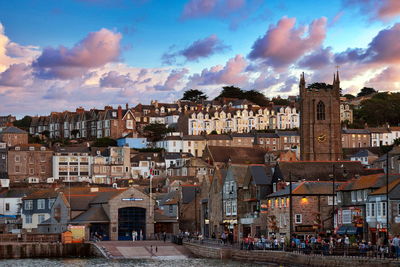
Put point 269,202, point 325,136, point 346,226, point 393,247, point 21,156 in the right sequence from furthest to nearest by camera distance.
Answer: point 21,156 → point 325,136 → point 269,202 → point 346,226 → point 393,247

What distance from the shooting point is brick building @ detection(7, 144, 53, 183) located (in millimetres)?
161625

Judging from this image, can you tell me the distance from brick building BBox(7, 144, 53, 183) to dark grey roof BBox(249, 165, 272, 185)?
85.8 metres

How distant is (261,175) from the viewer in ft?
269

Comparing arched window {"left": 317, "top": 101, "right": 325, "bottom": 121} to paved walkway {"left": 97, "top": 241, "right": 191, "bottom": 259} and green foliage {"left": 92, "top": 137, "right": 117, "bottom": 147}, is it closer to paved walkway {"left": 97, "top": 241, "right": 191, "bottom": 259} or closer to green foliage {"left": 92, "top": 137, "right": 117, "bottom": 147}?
paved walkway {"left": 97, "top": 241, "right": 191, "bottom": 259}

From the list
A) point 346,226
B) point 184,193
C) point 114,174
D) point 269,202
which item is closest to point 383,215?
point 346,226

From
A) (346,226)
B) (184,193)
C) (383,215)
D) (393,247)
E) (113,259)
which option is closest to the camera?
(393,247)

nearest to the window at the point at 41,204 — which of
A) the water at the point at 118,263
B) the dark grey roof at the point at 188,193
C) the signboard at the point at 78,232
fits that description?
the dark grey roof at the point at 188,193

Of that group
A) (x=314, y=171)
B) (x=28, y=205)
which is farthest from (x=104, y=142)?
(x=314, y=171)

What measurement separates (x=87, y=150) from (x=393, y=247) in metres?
126

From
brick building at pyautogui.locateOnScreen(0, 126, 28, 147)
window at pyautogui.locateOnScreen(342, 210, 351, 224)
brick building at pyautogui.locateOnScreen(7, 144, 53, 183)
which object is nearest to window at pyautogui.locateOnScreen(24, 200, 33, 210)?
window at pyautogui.locateOnScreen(342, 210, 351, 224)

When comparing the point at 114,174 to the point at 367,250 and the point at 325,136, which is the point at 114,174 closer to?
the point at 325,136

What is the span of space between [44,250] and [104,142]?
110m

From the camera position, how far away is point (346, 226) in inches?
2657

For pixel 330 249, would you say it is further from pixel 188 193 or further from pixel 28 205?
pixel 28 205
